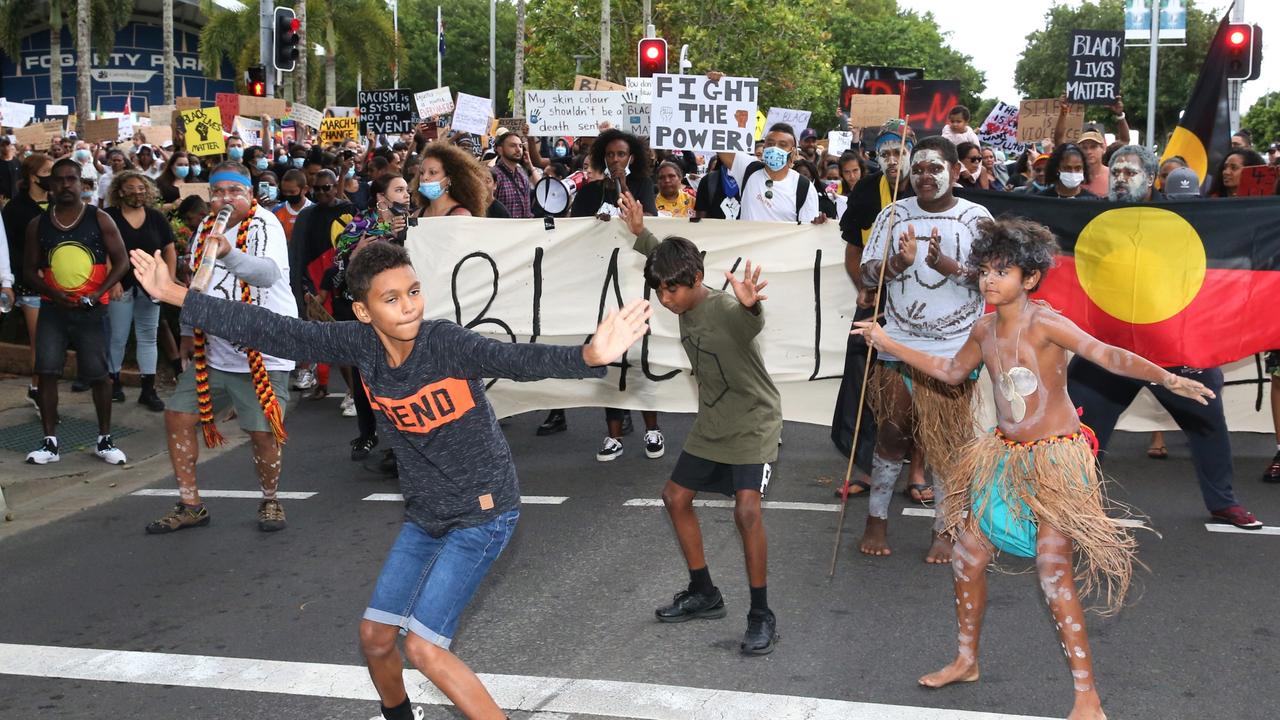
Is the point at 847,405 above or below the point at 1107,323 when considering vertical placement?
below

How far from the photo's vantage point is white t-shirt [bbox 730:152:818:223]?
9.18m

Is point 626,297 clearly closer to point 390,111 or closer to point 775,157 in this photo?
point 775,157

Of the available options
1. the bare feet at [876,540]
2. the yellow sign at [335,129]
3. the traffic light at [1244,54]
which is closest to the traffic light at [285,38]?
the yellow sign at [335,129]

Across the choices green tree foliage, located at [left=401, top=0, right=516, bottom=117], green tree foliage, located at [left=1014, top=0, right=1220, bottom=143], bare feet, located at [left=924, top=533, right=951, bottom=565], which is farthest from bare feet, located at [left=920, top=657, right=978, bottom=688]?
green tree foliage, located at [left=401, top=0, right=516, bottom=117]

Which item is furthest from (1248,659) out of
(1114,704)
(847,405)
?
(847,405)

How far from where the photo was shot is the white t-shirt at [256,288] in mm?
6793

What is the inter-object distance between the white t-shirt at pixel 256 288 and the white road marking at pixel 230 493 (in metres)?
1.06

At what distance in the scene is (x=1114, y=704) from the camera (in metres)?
4.57

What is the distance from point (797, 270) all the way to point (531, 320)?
1.74 m

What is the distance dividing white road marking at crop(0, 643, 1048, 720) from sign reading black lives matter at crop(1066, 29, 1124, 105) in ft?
41.8

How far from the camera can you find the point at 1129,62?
199 ft

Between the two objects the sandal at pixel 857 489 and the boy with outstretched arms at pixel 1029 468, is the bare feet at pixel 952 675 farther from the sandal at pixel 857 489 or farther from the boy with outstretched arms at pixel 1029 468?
the sandal at pixel 857 489

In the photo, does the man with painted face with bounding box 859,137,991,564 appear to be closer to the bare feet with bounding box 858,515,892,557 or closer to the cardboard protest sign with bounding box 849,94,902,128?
the bare feet with bounding box 858,515,892,557

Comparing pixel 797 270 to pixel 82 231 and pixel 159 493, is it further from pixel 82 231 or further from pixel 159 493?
pixel 82 231
